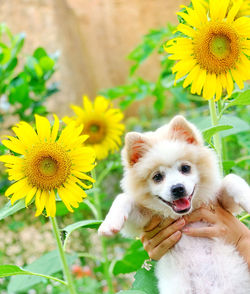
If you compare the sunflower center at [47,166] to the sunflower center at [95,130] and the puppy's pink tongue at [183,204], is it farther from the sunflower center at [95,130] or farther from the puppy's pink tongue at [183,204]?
the sunflower center at [95,130]

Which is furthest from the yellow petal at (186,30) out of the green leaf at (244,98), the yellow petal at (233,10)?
the green leaf at (244,98)

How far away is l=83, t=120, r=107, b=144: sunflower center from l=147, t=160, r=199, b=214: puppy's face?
59 centimetres

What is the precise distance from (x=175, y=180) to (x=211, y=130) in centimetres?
18

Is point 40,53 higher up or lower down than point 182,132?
higher up

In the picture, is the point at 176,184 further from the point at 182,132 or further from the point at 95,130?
the point at 95,130

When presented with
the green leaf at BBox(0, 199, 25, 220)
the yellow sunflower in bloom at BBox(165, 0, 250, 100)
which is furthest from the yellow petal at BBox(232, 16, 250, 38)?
the green leaf at BBox(0, 199, 25, 220)

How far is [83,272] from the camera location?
337cm

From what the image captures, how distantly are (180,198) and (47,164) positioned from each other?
0.37 m

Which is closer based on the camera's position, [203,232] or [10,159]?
[10,159]

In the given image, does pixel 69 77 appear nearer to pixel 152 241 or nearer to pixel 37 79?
pixel 37 79

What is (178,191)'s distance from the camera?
131cm

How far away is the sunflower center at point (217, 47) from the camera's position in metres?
1.33

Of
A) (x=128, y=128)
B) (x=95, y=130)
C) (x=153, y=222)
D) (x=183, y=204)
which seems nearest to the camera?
(x=183, y=204)

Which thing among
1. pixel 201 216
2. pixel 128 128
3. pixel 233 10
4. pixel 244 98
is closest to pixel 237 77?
pixel 244 98
